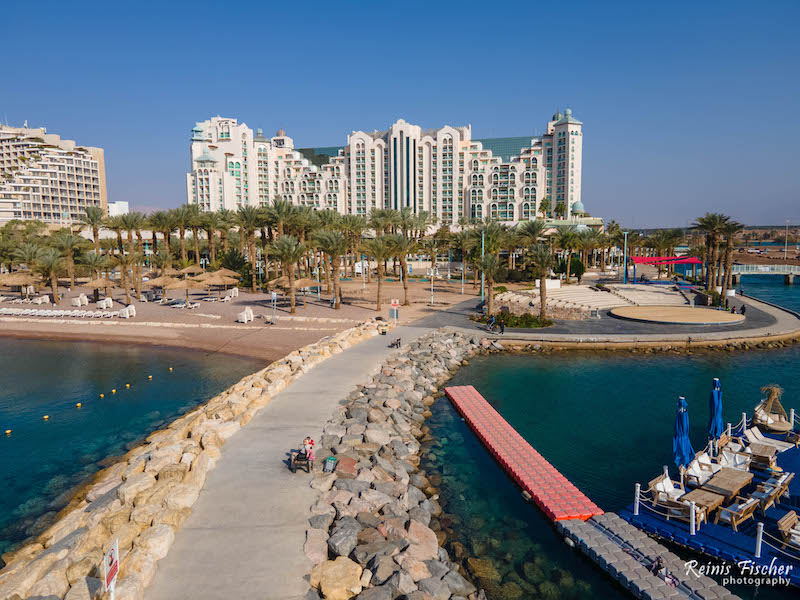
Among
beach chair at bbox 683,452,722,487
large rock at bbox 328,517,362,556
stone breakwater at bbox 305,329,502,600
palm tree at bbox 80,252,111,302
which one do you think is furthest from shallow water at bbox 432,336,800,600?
palm tree at bbox 80,252,111,302

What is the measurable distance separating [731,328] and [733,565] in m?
31.1

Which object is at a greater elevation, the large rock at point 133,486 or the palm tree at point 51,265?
the palm tree at point 51,265

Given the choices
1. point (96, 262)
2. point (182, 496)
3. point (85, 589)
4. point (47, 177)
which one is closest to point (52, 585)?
point (85, 589)

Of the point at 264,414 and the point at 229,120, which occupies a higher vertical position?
the point at 229,120

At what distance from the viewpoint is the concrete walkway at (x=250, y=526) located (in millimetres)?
9906

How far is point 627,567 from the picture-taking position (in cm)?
1183

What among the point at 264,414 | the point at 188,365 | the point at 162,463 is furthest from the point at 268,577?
the point at 188,365

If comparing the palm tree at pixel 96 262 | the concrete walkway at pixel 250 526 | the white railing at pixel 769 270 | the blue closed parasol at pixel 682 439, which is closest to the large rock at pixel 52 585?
the concrete walkway at pixel 250 526

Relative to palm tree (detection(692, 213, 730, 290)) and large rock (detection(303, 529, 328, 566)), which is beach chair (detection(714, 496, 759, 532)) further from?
palm tree (detection(692, 213, 730, 290))

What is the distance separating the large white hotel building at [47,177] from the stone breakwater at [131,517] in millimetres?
137862

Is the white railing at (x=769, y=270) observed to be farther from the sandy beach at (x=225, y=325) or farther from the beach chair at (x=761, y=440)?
the beach chair at (x=761, y=440)

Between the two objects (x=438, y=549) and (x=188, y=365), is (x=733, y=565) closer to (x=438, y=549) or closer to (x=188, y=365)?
(x=438, y=549)

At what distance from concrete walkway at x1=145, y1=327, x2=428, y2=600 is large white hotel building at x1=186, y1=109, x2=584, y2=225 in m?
124

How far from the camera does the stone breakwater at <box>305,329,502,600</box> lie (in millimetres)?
10641
